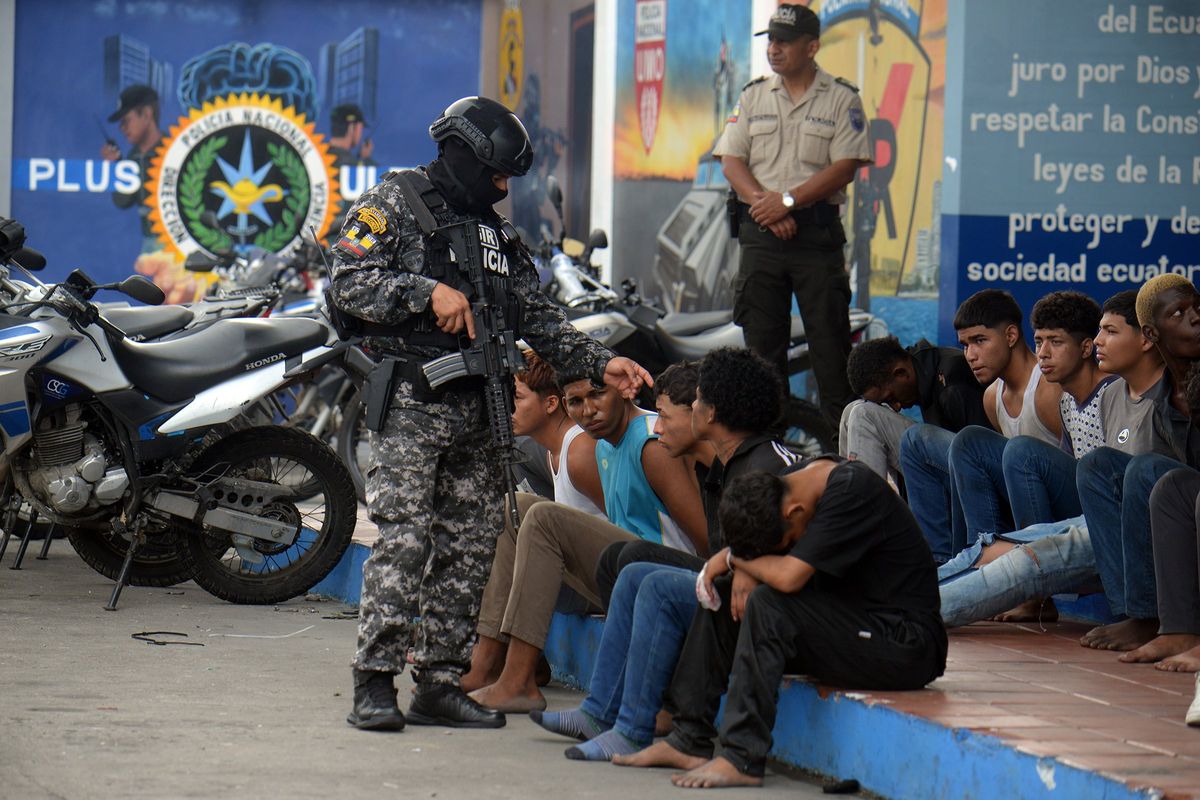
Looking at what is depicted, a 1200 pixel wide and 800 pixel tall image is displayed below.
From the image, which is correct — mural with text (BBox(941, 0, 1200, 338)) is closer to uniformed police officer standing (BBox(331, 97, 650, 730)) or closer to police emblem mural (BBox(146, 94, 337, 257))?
uniformed police officer standing (BBox(331, 97, 650, 730))

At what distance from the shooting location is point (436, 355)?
5.57 meters

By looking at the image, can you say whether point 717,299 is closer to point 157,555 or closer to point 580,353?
point 157,555

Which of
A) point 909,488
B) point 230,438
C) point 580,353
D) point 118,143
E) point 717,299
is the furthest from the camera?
point 118,143

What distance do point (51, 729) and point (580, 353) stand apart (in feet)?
6.10

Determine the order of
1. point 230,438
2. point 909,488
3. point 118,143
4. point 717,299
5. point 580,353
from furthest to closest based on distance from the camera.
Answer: point 118,143, point 717,299, point 230,438, point 909,488, point 580,353

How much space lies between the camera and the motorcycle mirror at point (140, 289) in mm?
7734

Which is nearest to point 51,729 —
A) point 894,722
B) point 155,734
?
point 155,734

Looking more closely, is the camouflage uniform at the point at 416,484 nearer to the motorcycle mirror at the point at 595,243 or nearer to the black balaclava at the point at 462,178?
the black balaclava at the point at 462,178

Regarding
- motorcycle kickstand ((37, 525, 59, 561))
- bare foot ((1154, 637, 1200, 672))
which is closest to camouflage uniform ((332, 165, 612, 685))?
bare foot ((1154, 637, 1200, 672))

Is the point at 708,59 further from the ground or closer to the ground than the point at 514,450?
further from the ground

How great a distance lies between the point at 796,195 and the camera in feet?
25.8

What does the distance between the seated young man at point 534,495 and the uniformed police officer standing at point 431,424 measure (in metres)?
0.24

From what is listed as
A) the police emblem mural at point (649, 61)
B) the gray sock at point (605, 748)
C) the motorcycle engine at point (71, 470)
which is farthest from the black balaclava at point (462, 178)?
the police emblem mural at point (649, 61)

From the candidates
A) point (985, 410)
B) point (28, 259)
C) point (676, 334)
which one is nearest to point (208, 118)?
point (676, 334)
